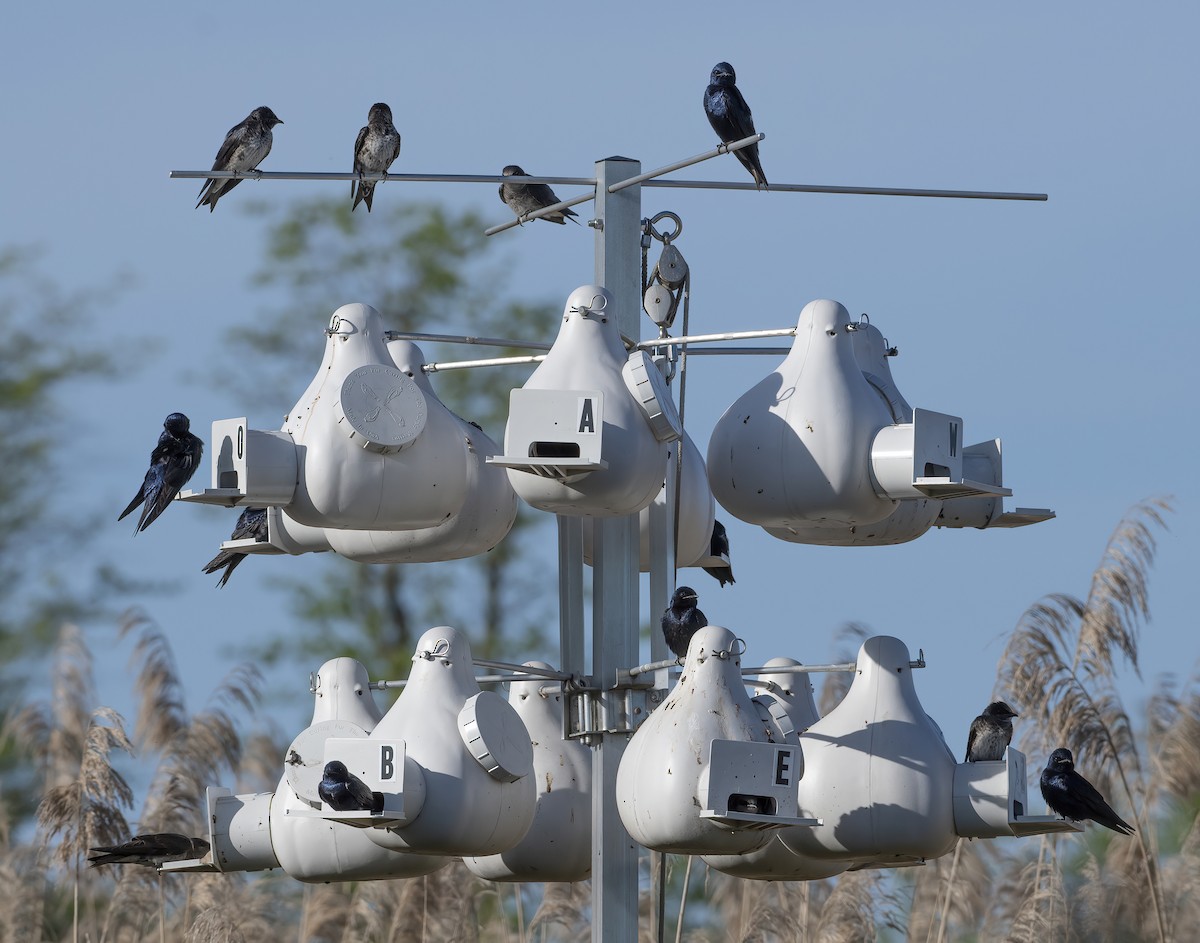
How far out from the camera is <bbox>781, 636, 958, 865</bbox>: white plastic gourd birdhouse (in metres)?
7.01

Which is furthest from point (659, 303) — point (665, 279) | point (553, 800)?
point (553, 800)

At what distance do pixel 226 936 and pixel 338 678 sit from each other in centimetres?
241

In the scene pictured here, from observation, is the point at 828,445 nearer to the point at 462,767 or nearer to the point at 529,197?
the point at 462,767

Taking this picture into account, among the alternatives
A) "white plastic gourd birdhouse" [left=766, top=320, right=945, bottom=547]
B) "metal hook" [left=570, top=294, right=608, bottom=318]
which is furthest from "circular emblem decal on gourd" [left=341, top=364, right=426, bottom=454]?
"white plastic gourd birdhouse" [left=766, top=320, right=945, bottom=547]

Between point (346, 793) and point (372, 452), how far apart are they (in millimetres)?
998

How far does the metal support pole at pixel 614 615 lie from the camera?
716 centimetres

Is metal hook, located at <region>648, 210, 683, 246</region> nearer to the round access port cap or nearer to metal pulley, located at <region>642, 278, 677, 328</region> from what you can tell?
metal pulley, located at <region>642, 278, 677, 328</region>

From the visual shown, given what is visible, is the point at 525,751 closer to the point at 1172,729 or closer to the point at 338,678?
the point at 338,678

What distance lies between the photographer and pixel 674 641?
7320 mm

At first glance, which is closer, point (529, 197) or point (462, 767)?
point (462, 767)

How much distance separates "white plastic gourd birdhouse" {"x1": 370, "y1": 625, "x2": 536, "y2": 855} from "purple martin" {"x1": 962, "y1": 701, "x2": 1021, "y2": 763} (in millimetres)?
1344

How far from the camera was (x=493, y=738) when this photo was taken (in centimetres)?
680

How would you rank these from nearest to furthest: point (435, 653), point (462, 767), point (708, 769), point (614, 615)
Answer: point (708, 769) < point (462, 767) < point (435, 653) < point (614, 615)

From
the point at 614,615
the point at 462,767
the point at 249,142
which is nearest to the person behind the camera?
the point at 462,767
